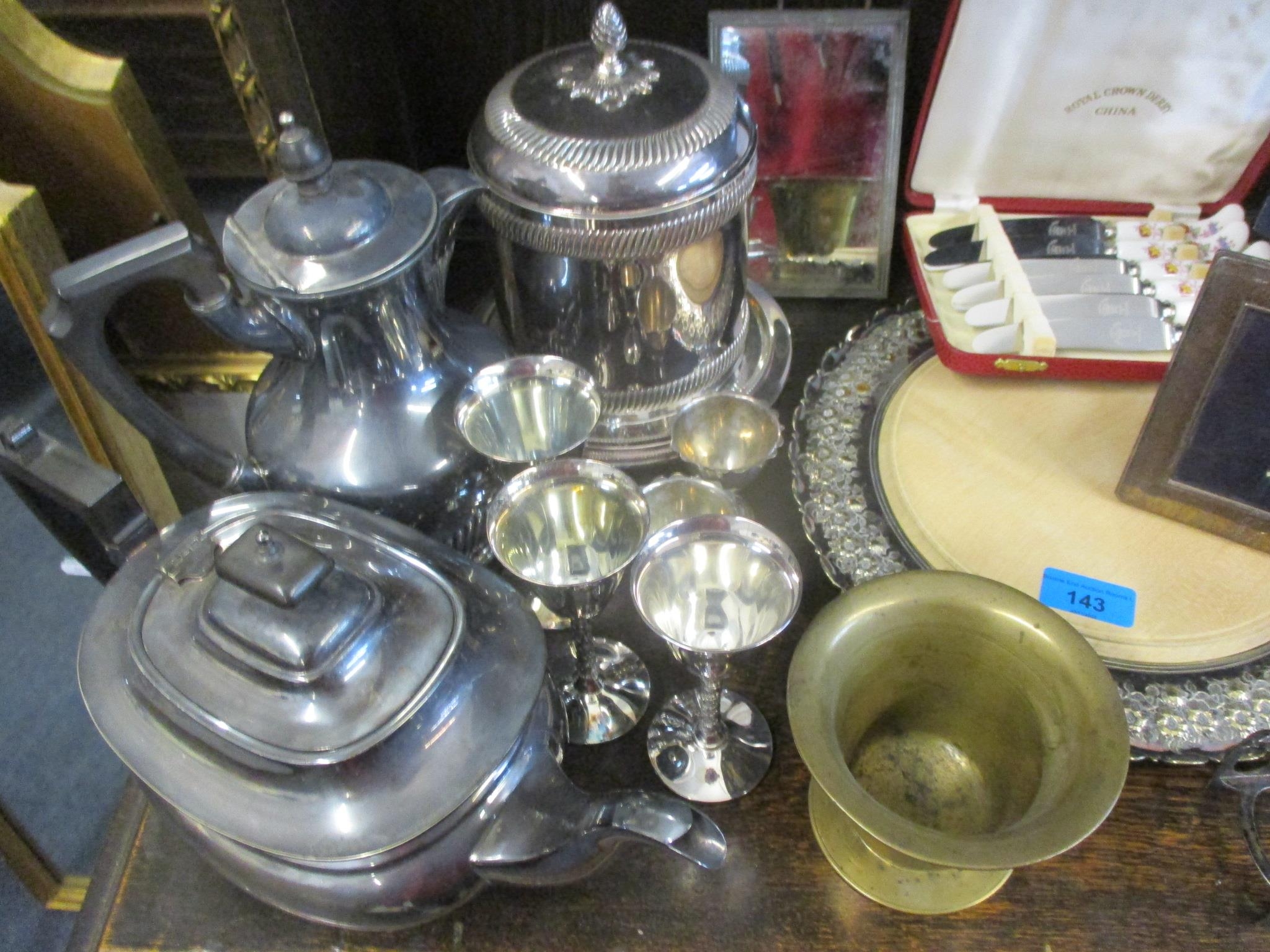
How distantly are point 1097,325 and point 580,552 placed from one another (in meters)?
0.48

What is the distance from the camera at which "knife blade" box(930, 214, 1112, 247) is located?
0.82m

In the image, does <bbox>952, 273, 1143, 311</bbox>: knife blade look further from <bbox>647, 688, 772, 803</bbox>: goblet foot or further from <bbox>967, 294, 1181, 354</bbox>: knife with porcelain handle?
<bbox>647, 688, 772, 803</bbox>: goblet foot

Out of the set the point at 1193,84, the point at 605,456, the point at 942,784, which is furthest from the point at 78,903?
the point at 1193,84

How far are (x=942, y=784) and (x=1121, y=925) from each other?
0.12m

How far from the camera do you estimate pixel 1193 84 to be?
769 mm

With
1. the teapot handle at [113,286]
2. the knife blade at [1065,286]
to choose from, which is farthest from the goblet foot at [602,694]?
the knife blade at [1065,286]

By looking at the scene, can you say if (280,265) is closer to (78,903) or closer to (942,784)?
(942,784)

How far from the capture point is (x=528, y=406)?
640mm

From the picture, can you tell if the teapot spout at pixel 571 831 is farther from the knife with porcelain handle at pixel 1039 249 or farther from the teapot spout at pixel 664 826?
the knife with porcelain handle at pixel 1039 249

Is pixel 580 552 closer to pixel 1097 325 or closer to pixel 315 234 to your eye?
pixel 315 234

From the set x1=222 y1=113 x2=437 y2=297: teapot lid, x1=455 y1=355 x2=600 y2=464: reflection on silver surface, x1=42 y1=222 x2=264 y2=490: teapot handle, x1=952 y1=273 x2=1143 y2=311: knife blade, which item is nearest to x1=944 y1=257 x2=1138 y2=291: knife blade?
x1=952 y1=273 x2=1143 y2=311: knife blade

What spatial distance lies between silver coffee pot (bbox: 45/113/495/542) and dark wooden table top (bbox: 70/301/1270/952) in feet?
0.82

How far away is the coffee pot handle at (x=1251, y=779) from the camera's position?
538mm

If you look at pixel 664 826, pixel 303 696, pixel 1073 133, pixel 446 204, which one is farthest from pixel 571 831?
pixel 1073 133
